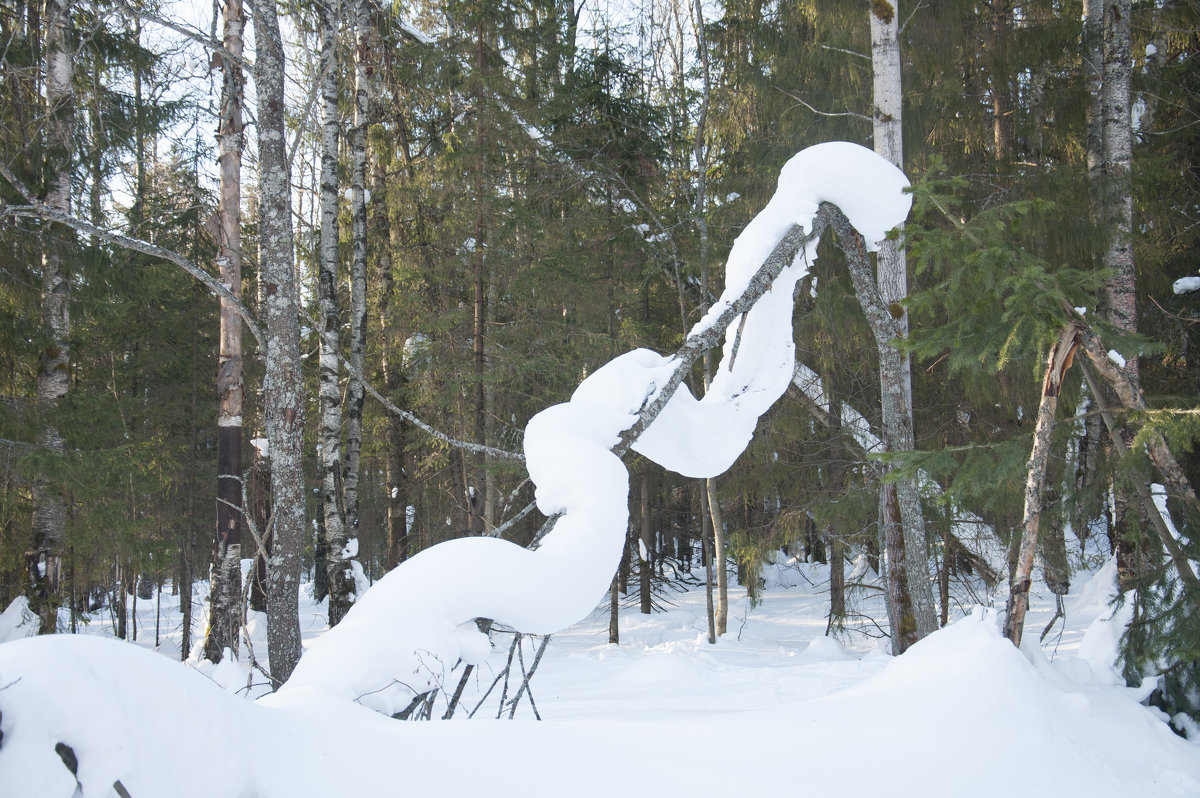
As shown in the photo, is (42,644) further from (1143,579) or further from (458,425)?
(458,425)

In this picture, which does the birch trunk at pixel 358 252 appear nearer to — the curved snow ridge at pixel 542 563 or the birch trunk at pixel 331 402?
the birch trunk at pixel 331 402

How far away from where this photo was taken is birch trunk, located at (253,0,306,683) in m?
4.67

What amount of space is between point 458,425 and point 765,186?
6.70m

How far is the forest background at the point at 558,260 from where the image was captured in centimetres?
465

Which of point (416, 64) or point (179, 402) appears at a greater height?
point (416, 64)

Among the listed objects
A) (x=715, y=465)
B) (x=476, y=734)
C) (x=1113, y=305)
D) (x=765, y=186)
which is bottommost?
(x=476, y=734)

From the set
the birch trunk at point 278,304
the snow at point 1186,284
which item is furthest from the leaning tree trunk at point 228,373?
the snow at point 1186,284

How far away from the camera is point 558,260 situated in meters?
10.5

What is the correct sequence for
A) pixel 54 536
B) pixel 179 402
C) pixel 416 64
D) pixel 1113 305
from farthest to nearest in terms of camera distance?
pixel 179 402 < pixel 416 64 < pixel 54 536 < pixel 1113 305

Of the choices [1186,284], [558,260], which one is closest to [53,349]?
[558,260]

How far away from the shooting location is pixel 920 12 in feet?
24.0

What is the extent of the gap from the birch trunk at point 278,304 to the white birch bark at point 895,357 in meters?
3.79

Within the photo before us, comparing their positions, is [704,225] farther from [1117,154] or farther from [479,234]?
[1117,154]

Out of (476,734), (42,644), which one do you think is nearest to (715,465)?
(476,734)
